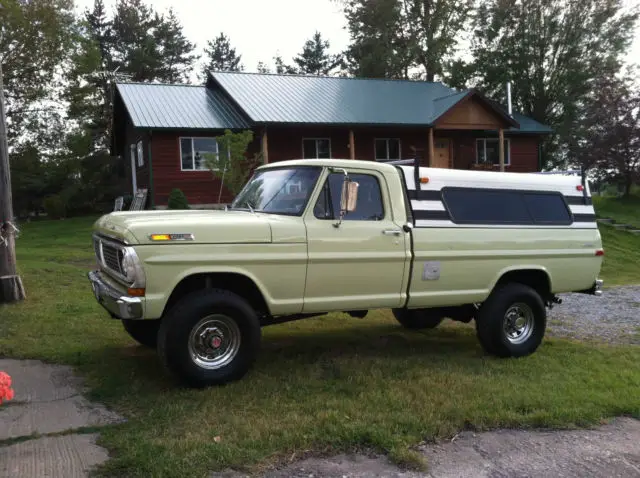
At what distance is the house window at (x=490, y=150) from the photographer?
29.4m

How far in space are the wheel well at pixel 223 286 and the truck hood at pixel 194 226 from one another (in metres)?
0.34

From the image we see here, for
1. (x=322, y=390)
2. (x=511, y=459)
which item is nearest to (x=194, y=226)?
(x=322, y=390)

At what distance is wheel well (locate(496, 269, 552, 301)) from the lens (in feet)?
21.4

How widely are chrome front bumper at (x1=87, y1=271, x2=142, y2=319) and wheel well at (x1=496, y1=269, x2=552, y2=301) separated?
3897 mm

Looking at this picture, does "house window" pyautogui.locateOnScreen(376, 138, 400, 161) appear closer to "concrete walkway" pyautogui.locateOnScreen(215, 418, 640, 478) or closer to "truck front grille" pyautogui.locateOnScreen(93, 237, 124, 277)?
"truck front grille" pyautogui.locateOnScreen(93, 237, 124, 277)

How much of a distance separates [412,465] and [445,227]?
2.77m

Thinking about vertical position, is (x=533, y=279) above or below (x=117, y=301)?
below

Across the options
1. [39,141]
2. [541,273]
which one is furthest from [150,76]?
[541,273]

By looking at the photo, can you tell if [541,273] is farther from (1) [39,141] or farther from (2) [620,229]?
(1) [39,141]

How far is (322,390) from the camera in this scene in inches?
200

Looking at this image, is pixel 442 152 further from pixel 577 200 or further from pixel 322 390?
pixel 322 390

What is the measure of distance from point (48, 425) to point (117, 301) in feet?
3.32

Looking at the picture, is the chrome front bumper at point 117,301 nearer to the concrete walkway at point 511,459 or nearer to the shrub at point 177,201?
the concrete walkway at point 511,459

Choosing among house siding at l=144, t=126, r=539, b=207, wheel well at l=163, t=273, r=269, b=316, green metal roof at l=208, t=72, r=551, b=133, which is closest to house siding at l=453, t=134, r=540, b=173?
house siding at l=144, t=126, r=539, b=207
